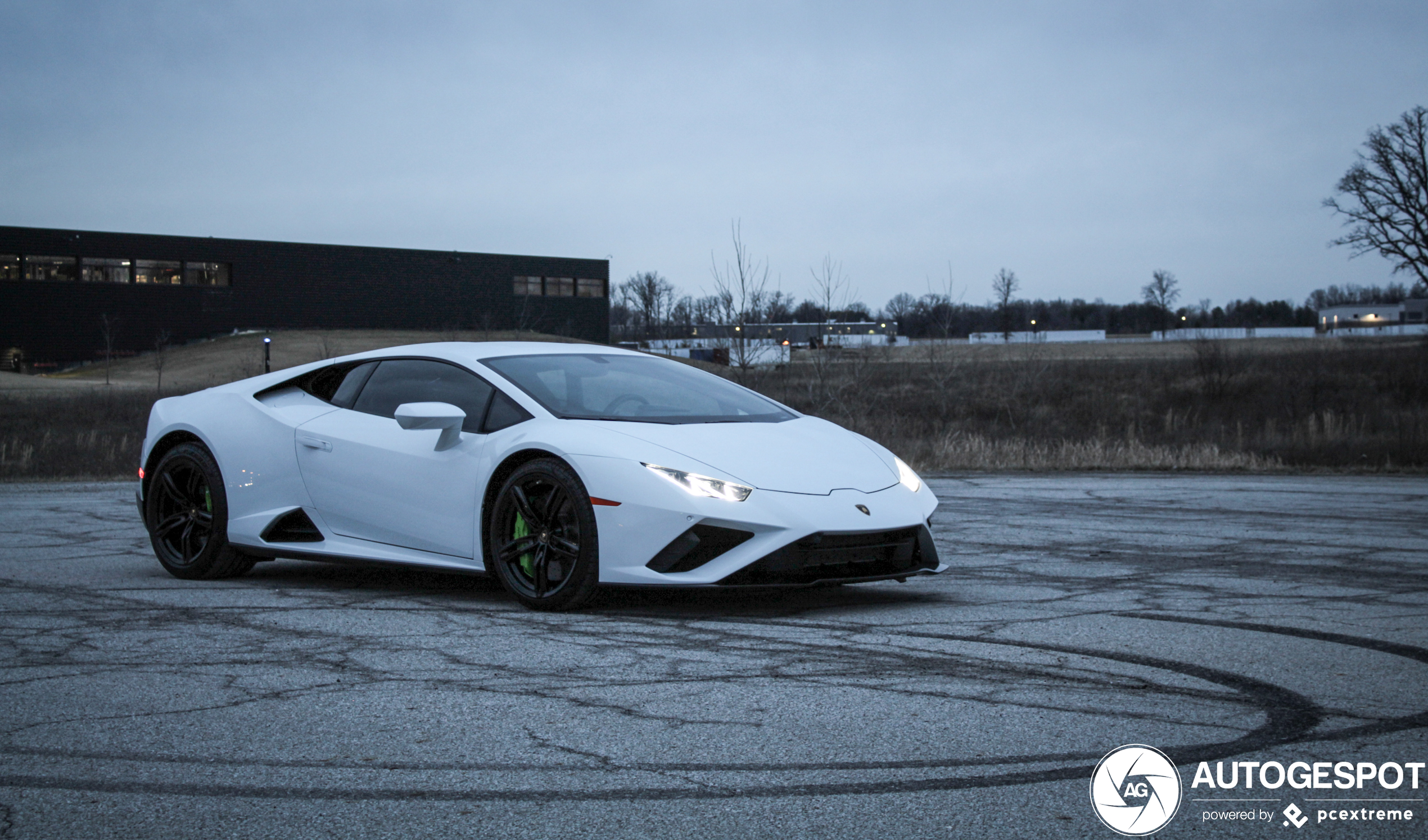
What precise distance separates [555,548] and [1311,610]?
341 centimetres

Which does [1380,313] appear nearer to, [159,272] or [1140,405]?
[1140,405]

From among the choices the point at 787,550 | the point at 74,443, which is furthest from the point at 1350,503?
the point at 74,443

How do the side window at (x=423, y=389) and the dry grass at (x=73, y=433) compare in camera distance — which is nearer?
the side window at (x=423, y=389)

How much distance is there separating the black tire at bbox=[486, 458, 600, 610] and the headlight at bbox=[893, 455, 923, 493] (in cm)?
157

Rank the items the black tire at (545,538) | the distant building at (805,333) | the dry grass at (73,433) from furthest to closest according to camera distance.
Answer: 1. the dry grass at (73,433)
2. the distant building at (805,333)
3. the black tire at (545,538)

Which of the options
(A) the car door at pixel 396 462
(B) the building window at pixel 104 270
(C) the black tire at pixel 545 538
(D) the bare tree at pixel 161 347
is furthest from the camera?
(B) the building window at pixel 104 270

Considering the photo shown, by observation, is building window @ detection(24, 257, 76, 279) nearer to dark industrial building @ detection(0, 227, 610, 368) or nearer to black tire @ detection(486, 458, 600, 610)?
dark industrial building @ detection(0, 227, 610, 368)

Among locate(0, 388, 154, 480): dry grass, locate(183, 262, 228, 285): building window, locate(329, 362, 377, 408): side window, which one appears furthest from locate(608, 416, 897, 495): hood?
locate(183, 262, 228, 285): building window

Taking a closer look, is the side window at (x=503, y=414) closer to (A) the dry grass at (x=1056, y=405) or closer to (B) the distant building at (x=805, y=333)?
(A) the dry grass at (x=1056, y=405)

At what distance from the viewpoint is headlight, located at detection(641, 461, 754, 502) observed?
5387 mm

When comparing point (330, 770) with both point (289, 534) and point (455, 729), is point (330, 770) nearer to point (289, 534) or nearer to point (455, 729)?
point (455, 729)

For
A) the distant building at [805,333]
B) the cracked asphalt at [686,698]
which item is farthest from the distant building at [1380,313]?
the cracked asphalt at [686,698]

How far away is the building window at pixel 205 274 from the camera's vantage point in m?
69.4

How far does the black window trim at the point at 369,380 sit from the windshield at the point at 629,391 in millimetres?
92
